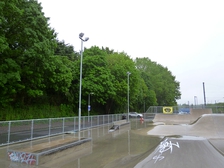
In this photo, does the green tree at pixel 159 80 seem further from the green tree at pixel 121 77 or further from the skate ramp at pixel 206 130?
the skate ramp at pixel 206 130

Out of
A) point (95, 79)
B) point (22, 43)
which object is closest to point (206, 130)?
point (95, 79)

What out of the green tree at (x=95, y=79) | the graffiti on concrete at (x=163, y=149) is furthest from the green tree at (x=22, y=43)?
the graffiti on concrete at (x=163, y=149)

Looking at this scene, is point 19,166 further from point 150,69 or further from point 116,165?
point 150,69

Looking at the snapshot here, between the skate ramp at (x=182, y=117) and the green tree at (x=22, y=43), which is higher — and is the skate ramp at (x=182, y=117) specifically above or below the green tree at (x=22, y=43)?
below

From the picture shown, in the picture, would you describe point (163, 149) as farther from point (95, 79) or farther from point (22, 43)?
point (95, 79)

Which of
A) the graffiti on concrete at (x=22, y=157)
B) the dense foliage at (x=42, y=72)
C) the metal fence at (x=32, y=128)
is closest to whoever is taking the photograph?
the graffiti on concrete at (x=22, y=157)

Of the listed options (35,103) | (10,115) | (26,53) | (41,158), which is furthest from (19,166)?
(35,103)

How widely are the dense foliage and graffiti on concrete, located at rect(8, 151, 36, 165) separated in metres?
9.80

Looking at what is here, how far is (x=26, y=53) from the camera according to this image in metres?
17.3

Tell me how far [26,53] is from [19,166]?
13.2m

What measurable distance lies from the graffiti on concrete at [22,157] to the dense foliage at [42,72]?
9796 mm

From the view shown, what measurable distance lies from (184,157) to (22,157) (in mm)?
5836

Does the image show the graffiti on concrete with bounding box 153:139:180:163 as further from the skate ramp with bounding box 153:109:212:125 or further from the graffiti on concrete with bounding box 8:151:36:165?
the skate ramp with bounding box 153:109:212:125

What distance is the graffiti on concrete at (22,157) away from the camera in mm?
6688
